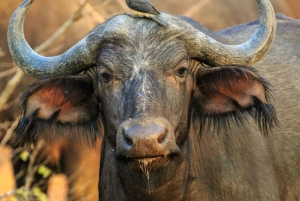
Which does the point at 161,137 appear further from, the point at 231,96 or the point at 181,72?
the point at 231,96

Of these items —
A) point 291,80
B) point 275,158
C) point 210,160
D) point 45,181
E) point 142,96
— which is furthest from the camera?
point 45,181

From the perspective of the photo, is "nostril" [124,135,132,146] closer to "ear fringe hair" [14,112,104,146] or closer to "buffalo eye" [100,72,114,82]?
"buffalo eye" [100,72,114,82]

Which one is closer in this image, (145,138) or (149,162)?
(145,138)

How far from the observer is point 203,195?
6117mm

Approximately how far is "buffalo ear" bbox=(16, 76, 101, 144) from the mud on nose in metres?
0.98

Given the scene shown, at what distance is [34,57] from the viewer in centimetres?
605

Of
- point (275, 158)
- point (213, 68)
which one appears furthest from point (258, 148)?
point (213, 68)

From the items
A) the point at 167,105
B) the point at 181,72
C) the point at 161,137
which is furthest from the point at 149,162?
the point at 181,72

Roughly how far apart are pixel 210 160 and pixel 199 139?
0.19 m

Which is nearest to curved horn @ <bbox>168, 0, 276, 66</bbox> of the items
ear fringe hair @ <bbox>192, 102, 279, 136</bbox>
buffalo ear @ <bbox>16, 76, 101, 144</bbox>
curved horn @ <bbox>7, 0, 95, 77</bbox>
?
ear fringe hair @ <bbox>192, 102, 279, 136</bbox>

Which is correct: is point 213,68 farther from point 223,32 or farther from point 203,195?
point 223,32

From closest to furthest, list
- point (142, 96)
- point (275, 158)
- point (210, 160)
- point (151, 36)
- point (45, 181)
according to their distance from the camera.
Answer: point (142, 96) < point (151, 36) < point (210, 160) < point (275, 158) < point (45, 181)

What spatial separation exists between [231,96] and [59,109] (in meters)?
1.31

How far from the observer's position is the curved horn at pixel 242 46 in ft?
19.3
